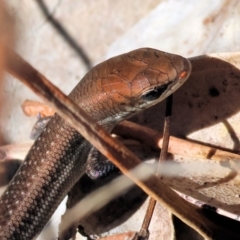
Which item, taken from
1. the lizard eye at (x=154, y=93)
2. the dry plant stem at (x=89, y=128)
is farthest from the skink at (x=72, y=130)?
the dry plant stem at (x=89, y=128)

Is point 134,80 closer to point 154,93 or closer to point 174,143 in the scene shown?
point 154,93

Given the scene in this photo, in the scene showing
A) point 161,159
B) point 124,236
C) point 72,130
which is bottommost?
point 124,236

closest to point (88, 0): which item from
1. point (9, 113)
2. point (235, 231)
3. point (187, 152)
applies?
point (9, 113)

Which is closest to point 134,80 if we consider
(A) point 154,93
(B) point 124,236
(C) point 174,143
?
(A) point 154,93

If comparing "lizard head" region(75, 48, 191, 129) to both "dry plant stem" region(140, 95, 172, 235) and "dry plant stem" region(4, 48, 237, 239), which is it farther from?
"dry plant stem" region(4, 48, 237, 239)

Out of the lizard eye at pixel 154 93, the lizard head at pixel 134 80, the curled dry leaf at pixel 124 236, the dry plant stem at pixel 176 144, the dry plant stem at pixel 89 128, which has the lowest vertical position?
the dry plant stem at pixel 89 128

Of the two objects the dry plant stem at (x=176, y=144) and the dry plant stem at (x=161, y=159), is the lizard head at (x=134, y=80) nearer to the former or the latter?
the dry plant stem at (x=176, y=144)
